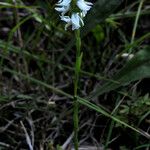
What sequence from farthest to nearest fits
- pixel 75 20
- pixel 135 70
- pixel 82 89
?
pixel 82 89 < pixel 135 70 < pixel 75 20

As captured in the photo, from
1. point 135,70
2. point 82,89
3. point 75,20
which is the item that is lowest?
point 82,89

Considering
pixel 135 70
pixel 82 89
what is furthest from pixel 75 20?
pixel 82 89

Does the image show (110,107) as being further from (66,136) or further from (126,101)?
(66,136)

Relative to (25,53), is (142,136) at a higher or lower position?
lower

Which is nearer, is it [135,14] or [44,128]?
[44,128]

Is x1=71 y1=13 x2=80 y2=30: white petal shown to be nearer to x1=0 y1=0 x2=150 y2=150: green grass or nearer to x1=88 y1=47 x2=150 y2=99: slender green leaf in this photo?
x1=0 y1=0 x2=150 y2=150: green grass

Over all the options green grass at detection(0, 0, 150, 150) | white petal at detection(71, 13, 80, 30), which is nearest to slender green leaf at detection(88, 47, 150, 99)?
green grass at detection(0, 0, 150, 150)

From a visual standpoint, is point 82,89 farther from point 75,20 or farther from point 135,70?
point 75,20

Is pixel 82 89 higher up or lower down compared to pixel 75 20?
lower down

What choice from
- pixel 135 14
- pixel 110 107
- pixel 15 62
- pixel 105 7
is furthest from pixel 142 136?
pixel 15 62

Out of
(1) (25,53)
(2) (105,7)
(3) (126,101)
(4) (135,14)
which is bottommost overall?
(3) (126,101)

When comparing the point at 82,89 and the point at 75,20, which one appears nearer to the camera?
the point at 75,20
